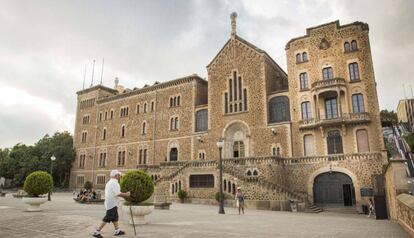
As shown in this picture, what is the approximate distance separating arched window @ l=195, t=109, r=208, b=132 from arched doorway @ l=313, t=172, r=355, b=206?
14.7m

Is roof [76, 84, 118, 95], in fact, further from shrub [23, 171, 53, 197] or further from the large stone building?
shrub [23, 171, 53, 197]

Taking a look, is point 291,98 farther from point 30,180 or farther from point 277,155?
point 30,180

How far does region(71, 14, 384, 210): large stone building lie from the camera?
2516 cm

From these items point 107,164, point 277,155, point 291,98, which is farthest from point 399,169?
point 107,164

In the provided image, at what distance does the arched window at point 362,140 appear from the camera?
25.7m

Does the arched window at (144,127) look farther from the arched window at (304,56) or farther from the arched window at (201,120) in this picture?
the arched window at (304,56)

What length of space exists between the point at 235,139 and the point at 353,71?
45.1 ft

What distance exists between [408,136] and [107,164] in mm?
58707

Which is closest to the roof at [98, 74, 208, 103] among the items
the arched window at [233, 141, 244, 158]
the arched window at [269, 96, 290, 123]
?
the arched window at [233, 141, 244, 158]

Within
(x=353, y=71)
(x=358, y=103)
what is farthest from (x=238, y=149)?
(x=353, y=71)

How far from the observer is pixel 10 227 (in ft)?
32.4

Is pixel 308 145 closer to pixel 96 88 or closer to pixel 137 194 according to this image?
pixel 137 194

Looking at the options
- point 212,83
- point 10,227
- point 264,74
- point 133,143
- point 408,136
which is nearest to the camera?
point 10,227

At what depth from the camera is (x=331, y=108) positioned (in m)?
27.8
